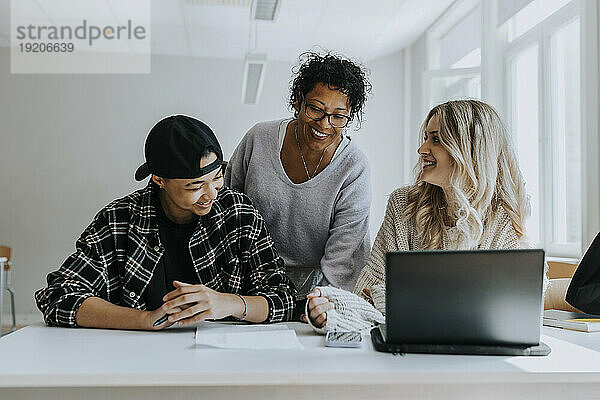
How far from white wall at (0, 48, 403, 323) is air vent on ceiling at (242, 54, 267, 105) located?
707 millimetres

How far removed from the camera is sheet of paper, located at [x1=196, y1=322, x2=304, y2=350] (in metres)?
1.23

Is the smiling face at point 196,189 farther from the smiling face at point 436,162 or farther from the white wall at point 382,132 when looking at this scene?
the white wall at point 382,132

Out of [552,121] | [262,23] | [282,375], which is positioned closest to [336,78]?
[282,375]

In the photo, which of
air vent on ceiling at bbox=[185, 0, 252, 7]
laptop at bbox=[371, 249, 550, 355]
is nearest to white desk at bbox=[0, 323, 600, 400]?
laptop at bbox=[371, 249, 550, 355]

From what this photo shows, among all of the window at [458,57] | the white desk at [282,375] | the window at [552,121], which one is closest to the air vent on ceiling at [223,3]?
the window at [458,57]

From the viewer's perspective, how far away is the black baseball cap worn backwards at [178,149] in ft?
5.14

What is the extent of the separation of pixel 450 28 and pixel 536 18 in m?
1.46

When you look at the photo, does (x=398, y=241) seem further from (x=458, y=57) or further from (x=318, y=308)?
(x=458, y=57)

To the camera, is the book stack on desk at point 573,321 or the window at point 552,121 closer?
the book stack on desk at point 573,321

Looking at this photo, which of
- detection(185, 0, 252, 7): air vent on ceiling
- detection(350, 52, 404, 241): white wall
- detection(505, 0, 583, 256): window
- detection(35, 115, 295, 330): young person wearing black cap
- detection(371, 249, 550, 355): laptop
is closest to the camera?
detection(371, 249, 550, 355): laptop

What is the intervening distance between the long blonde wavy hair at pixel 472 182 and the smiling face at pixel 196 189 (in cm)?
60

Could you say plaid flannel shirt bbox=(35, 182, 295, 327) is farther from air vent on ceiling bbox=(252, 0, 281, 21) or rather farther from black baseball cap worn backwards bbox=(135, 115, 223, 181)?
air vent on ceiling bbox=(252, 0, 281, 21)

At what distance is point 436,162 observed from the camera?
1.87 m

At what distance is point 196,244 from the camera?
1.65m
